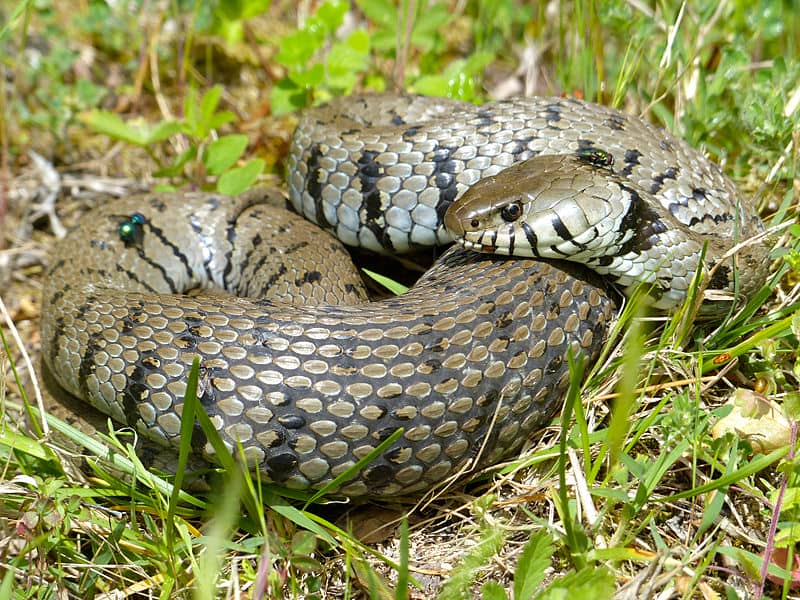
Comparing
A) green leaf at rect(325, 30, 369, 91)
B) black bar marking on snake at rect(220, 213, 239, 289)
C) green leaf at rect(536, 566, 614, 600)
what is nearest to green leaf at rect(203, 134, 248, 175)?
black bar marking on snake at rect(220, 213, 239, 289)

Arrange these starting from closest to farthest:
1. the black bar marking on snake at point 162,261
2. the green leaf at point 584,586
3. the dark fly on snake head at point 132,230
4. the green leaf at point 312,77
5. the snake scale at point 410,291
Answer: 1. the green leaf at point 584,586
2. the snake scale at point 410,291
3. the dark fly on snake head at point 132,230
4. the black bar marking on snake at point 162,261
5. the green leaf at point 312,77

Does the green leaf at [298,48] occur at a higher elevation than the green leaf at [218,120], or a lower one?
higher

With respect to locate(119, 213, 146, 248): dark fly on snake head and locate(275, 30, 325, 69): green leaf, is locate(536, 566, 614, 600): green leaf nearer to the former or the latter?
locate(119, 213, 146, 248): dark fly on snake head

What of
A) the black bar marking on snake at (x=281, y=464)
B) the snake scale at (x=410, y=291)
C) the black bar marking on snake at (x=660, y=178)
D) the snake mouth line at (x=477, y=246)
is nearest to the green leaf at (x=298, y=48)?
the snake scale at (x=410, y=291)

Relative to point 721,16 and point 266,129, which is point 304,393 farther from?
point 721,16

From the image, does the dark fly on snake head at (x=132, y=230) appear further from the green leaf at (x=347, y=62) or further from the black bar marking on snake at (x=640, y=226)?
the black bar marking on snake at (x=640, y=226)

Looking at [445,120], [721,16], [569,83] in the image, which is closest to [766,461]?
[445,120]
